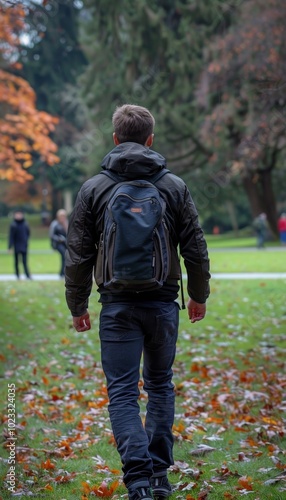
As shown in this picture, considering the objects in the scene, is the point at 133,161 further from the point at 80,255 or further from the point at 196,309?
the point at 196,309

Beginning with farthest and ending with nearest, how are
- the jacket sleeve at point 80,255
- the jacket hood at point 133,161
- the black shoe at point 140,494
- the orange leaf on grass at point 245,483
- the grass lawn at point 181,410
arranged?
the grass lawn at point 181,410, the orange leaf on grass at point 245,483, the jacket sleeve at point 80,255, the jacket hood at point 133,161, the black shoe at point 140,494

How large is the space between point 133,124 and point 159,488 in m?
1.95

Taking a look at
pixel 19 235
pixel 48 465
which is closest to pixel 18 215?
pixel 19 235

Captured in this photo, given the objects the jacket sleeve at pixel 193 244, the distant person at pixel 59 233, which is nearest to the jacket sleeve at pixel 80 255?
the jacket sleeve at pixel 193 244

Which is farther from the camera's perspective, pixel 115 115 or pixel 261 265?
pixel 261 265

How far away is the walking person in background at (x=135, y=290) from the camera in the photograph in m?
3.99

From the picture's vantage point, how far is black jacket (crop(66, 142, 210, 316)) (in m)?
4.11

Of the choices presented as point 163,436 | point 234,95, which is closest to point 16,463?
point 163,436

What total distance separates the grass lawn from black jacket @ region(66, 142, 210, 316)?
45.9 inches

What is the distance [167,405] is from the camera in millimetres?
4359

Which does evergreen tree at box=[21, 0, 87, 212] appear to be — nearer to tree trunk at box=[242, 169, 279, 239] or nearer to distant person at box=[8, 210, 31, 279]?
tree trunk at box=[242, 169, 279, 239]

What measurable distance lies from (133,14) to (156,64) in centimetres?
369

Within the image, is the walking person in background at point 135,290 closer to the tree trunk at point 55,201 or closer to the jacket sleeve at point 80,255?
the jacket sleeve at point 80,255

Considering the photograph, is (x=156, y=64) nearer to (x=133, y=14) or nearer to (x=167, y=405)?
(x=133, y=14)
